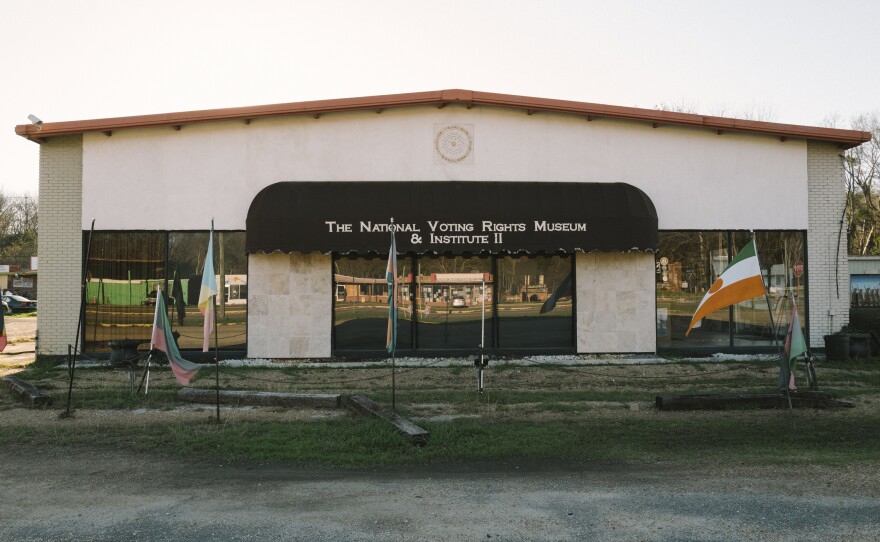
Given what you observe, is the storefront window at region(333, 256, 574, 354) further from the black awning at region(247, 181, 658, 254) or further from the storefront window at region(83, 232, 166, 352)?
the storefront window at region(83, 232, 166, 352)

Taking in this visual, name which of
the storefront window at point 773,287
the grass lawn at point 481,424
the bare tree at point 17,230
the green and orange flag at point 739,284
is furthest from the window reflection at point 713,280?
the bare tree at point 17,230

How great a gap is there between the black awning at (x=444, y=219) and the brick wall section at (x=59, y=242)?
4310 millimetres

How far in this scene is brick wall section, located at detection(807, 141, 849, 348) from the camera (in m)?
16.8

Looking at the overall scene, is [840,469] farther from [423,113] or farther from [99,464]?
[423,113]

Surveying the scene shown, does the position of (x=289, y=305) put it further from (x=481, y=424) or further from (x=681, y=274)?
(x=681, y=274)

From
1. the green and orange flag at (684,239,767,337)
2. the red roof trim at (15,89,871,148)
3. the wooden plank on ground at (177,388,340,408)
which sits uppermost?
the red roof trim at (15,89,871,148)

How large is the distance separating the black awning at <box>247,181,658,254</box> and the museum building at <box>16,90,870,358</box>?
0.05 metres

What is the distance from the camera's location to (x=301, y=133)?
1648 cm

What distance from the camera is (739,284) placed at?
31.9 ft

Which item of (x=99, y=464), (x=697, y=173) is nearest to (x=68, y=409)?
(x=99, y=464)

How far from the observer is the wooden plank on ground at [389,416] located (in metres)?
8.02

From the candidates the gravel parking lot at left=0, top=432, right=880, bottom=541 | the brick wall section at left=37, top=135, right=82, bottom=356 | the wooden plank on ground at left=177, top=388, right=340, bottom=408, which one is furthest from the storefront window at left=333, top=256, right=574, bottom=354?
the gravel parking lot at left=0, top=432, right=880, bottom=541

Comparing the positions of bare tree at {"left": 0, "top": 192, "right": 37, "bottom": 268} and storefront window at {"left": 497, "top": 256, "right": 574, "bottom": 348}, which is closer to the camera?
storefront window at {"left": 497, "top": 256, "right": 574, "bottom": 348}

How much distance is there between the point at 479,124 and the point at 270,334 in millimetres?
7021
